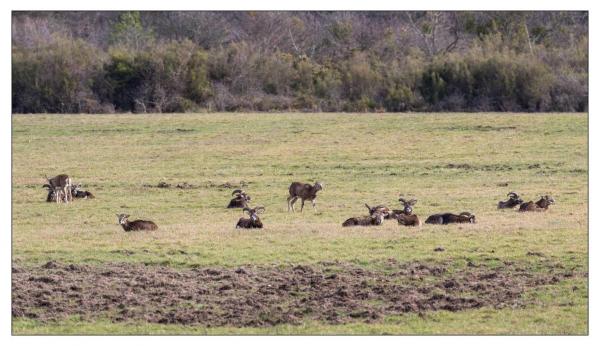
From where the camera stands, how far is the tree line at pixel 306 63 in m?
51.4

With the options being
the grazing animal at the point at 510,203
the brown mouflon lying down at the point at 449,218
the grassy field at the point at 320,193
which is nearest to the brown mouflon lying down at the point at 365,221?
the grassy field at the point at 320,193

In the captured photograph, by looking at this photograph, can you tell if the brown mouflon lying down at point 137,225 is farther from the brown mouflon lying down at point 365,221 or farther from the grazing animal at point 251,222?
the brown mouflon lying down at point 365,221

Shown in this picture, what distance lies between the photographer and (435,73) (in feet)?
173

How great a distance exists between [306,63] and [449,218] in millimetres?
35163

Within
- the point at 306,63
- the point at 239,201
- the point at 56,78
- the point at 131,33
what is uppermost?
the point at 131,33

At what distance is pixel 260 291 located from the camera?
15.7 meters

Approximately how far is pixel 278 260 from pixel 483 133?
22.2 meters

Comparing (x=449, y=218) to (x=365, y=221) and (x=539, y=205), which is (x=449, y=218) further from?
(x=539, y=205)

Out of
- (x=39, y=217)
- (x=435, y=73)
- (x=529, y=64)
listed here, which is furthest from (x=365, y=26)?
(x=39, y=217)

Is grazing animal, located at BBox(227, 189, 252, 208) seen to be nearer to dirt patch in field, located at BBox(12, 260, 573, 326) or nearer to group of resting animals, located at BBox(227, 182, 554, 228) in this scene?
Answer: group of resting animals, located at BBox(227, 182, 554, 228)

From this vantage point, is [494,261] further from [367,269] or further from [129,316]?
[129,316]

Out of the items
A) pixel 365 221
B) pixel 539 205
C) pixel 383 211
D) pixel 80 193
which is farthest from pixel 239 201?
pixel 539 205

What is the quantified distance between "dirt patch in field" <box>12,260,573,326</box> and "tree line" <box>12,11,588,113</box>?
33.4m

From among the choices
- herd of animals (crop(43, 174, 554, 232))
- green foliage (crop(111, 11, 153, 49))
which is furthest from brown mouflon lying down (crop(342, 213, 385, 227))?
green foliage (crop(111, 11, 153, 49))
